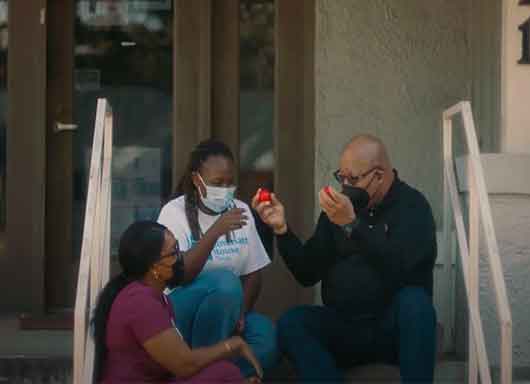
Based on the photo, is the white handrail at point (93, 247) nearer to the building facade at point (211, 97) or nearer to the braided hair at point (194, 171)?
the braided hair at point (194, 171)

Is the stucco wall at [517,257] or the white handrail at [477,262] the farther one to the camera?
the stucco wall at [517,257]

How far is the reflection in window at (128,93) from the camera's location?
6.93 metres

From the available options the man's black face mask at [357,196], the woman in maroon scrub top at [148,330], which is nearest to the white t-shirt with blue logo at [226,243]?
the man's black face mask at [357,196]

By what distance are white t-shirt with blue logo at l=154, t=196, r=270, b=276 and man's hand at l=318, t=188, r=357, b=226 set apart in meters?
0.52

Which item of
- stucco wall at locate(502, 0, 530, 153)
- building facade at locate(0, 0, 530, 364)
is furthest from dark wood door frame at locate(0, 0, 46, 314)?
stucco wall at locate(502, 0, 530, 153)

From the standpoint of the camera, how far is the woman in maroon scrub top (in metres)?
4.38

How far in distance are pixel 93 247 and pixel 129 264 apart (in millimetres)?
498

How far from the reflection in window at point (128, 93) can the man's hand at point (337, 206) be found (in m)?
2.13

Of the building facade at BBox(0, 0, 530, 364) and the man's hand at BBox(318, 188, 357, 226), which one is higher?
the building facade at BBox(0, 0, 530, 364)

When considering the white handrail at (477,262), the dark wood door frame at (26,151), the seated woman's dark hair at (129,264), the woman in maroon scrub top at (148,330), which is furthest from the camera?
the dark wood door frame at (26,151)

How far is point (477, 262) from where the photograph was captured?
17.1 ft

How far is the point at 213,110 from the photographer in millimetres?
6844

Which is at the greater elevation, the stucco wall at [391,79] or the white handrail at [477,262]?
the stucco wall at [391,79]

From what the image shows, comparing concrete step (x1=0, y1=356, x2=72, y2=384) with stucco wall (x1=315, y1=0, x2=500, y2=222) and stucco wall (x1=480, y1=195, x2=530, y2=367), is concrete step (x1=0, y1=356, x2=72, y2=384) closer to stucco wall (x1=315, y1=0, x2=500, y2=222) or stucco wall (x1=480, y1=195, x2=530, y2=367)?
stucco wall (x1=315, y1=0, x2=500, y2=222)
